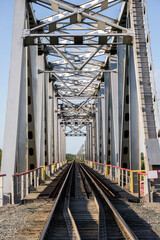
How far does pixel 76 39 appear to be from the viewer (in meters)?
12.2

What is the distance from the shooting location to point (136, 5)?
1161 cm

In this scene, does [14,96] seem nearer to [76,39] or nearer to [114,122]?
[76,39]

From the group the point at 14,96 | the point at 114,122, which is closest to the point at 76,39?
the point at 14,96

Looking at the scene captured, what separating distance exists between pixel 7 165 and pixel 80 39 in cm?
641

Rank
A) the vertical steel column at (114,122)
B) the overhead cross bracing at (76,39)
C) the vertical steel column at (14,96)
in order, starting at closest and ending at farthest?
the vertical steel column at (14,96) < the overhead cross bracing at (76,39) < the vertical steel column at (114,122)

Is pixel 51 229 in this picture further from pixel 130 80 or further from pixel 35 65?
pixel 35 65

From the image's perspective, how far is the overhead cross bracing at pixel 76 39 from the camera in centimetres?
1200

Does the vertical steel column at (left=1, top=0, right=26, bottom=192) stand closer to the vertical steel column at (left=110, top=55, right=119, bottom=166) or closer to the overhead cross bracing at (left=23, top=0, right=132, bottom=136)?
the overhead cross bracing at (left=23, top=0, right=132, bottom=136)

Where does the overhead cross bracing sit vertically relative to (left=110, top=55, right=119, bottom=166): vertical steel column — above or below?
above

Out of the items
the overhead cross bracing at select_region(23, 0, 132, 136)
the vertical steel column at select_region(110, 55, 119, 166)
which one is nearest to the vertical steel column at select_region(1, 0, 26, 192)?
the overhead cross bracing at select_region(23, 0, 132, 136)

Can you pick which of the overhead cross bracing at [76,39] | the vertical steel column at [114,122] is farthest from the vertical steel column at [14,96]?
the vertical steel column at [114,122]

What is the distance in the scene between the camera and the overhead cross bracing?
1200 cm

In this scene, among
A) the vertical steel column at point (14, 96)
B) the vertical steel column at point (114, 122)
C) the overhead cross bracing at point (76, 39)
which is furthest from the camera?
the vertical steel column at point (114, 122)

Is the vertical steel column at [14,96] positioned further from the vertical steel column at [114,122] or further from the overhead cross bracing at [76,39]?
the vertical steel column at [114,122]
